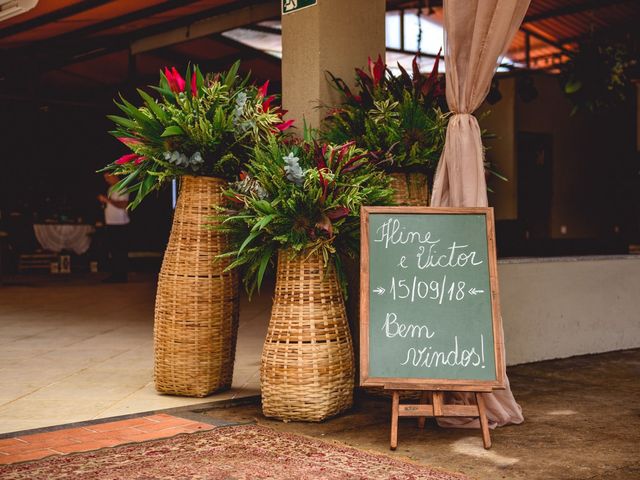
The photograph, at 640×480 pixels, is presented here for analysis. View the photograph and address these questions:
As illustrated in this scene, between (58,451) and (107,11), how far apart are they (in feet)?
21.5

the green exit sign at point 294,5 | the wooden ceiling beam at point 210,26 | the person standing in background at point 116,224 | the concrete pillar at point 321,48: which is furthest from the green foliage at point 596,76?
the person standing in background at point 116,224

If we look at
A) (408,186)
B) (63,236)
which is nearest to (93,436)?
(408,186)

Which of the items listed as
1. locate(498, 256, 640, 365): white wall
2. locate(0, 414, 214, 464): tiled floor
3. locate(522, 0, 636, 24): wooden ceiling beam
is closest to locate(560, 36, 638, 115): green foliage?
locate(498, 256, 640, 365): white wall

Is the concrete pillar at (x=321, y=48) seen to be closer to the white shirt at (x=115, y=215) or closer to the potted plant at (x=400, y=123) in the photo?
the potted plant at (x=400, y=123)

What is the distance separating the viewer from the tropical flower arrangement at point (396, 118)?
3.88m

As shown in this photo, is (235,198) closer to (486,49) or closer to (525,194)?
(486,49)

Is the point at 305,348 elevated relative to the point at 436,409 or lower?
elevated

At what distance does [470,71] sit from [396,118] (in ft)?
1.58

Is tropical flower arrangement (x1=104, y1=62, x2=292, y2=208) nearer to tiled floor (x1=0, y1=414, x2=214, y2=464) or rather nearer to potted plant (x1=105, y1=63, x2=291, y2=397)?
potted plant (x1=105, y1=63, x2=291, y2=397)

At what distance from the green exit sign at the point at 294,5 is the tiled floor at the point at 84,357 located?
2.02 m

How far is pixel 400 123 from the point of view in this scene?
387cm

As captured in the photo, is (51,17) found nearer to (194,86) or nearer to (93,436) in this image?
(194,86)

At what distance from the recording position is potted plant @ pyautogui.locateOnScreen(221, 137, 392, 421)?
3.41 metres

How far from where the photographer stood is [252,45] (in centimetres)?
1039
